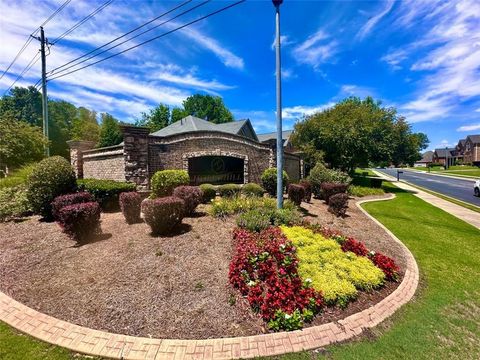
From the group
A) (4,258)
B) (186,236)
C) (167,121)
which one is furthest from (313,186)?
(167,121)

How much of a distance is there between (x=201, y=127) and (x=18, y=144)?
39.0 feet

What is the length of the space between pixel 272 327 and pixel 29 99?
59.4m

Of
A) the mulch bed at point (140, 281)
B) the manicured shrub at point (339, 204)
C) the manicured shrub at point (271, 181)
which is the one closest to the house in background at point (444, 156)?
the manicured shrub at point (271, 181)

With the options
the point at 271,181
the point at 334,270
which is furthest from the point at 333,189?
the point at 334,270

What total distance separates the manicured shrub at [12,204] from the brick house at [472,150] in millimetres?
92050

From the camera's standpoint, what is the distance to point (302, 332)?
346 centimetres

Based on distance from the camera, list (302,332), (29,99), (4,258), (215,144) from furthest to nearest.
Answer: (29,99)
(215,144)
(4,258)
(302,332)

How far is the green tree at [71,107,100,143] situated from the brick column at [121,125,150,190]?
1149 inches

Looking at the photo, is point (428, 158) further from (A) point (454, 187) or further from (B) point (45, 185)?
(B) point (45, 185)

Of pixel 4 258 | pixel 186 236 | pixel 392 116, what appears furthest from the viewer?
pixel 392 116

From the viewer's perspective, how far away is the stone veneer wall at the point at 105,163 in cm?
1264

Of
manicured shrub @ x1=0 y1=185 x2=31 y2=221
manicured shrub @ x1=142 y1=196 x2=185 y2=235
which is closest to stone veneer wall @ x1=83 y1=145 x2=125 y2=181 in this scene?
manicured shrub @ x1=0 y1=185 x2=31 y2=221

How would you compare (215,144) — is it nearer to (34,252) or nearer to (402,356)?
(34,252)

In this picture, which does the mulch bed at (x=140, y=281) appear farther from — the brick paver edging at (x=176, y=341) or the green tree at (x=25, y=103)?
the green tree at (x=25, y=103)
